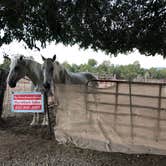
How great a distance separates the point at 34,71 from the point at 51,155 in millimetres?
2407

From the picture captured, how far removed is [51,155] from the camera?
349cm

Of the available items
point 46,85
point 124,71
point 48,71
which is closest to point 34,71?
point 48,71

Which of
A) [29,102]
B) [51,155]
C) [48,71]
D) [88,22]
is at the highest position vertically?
[88,22]

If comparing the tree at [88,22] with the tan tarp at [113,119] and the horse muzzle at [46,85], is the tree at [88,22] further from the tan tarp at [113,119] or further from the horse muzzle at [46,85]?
the tan tarp at [113,119]

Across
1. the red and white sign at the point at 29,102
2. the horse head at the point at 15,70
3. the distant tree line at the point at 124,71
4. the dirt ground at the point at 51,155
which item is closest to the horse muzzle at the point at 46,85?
the red and white sign at the point at 29,102

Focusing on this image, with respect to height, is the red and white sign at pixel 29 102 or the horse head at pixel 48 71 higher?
the horse head at pixel 48 71

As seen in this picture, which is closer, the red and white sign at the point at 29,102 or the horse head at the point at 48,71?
the red and white sign at the point at 29,102

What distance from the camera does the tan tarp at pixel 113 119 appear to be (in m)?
3.44

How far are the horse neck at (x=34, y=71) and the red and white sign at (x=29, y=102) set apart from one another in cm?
99

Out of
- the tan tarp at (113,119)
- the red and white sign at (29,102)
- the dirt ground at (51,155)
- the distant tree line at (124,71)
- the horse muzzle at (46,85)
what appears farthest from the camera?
the distant tree line at (124,71)

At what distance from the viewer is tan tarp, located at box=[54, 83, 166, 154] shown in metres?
3.44

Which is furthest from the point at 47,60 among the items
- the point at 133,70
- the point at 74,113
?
the point at 133,70

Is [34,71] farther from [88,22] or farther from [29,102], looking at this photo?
[88,22]

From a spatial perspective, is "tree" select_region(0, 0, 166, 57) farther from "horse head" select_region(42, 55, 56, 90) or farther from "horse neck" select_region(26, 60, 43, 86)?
"horse neck" select_region(26, 60, 43, 86)
